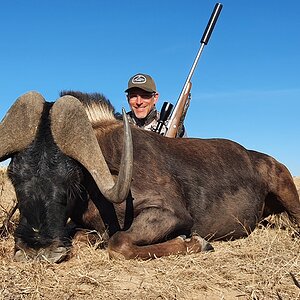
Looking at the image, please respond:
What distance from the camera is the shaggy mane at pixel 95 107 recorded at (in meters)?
5.62

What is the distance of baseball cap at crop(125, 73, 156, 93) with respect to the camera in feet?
27.8

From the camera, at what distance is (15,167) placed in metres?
4.60

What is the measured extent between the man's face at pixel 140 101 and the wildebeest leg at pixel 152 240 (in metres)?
3.80

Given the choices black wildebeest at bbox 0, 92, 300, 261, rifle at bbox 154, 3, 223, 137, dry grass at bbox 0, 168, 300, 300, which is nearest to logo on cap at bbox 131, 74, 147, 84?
rifle at bbox 154, 3, 223, 137

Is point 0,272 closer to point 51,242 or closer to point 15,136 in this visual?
point 51,242

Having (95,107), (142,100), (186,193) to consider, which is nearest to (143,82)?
(142,100)

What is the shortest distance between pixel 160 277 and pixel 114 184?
1034mm

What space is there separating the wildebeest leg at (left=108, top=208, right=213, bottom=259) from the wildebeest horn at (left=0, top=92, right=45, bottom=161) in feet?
3.81

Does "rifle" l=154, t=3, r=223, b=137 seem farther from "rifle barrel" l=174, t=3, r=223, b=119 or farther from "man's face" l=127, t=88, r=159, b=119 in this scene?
"man's face" l=127, t=88, r=159, b=119

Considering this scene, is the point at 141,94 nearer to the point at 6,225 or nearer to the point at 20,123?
the point at 6,225

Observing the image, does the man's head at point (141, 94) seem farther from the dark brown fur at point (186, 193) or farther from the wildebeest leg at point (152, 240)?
the wildebeest leg at point (152, 240)

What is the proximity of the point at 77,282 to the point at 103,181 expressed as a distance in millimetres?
1194

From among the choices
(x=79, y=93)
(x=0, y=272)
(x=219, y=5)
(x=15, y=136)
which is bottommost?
(x=0, y=272)

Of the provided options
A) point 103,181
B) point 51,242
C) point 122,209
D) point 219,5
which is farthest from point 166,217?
point 219,5
